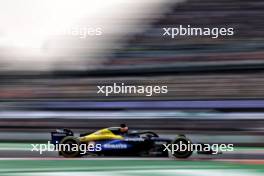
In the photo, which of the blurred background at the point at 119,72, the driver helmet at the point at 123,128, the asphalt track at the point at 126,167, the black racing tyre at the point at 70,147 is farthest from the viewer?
the blurred background at the point at 119,72

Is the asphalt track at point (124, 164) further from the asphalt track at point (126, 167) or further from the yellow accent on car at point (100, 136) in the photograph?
the yellow accent on car at point (100, 136)

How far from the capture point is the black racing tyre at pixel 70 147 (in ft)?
20.7

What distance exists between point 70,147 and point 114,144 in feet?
1.61

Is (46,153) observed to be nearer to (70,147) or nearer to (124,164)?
(70,147)

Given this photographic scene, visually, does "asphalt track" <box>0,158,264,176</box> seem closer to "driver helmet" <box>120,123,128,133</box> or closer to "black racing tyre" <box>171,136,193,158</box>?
"black racing tyre" <box>171,136,193,158</box>

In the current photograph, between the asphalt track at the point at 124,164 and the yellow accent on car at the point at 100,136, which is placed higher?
the yellow accent on car at the point at 100,136

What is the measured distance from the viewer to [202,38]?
22.4 feet

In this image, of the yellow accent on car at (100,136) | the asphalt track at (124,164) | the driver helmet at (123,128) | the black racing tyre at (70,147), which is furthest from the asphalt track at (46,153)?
the driver helmet at (123,128)

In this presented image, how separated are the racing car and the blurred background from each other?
4.1 inches

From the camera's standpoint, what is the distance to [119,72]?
662 cm

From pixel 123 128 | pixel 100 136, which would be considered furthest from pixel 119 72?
pixel 100 136

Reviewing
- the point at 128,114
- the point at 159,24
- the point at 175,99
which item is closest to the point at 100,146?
the point at 128,114

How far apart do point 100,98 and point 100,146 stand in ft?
1.68

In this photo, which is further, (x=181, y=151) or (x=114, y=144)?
(x=114, y=144)
